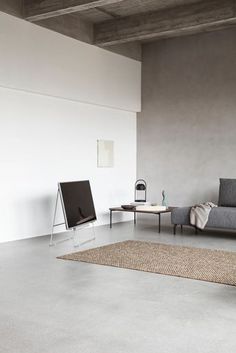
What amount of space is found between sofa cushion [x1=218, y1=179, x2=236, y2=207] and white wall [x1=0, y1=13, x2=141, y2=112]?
Answer: 97.8 inches

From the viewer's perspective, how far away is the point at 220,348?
288 cm

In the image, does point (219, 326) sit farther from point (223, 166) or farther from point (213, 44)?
point (213, 44)

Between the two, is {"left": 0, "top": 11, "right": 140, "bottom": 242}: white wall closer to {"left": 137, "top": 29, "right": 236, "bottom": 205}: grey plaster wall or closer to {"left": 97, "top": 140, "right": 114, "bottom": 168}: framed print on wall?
{"left": 97, "top": 140, "right": 114, "bottom": 168}: framed print on wall

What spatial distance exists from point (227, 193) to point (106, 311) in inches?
191

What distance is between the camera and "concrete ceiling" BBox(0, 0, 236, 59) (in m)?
6.63

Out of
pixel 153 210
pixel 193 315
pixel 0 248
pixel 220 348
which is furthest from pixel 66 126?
pixel 220 348

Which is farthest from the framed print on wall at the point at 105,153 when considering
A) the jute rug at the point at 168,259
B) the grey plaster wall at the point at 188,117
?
the jute rug at the point at 168,259

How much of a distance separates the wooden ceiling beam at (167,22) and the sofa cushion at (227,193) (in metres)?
2.59

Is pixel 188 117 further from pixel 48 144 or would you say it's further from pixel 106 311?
pixel 106 311

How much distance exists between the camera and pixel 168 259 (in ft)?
17.9

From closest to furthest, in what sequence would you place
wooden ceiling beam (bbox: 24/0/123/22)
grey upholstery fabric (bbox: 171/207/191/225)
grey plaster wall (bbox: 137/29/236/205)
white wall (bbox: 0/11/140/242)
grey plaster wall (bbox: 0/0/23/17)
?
wooden ceiling beam (bbox: 24/0/123/22) < grey plaster wall (bbox: 0/0/23/17) < white wall (bbox: 0/11/140/242) < grey upholstery fabric (bbox: 171/207/191/225) < grey plaster wall (bbox: 137/29/236/205)

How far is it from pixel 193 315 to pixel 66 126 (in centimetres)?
500

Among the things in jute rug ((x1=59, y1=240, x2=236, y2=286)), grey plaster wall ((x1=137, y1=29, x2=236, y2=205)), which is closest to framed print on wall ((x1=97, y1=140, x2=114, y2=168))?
grey plaster wall ((x1=137, y1=29, x2=236, y2=205))

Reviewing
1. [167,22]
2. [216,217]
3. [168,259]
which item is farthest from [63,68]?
[168,259]
